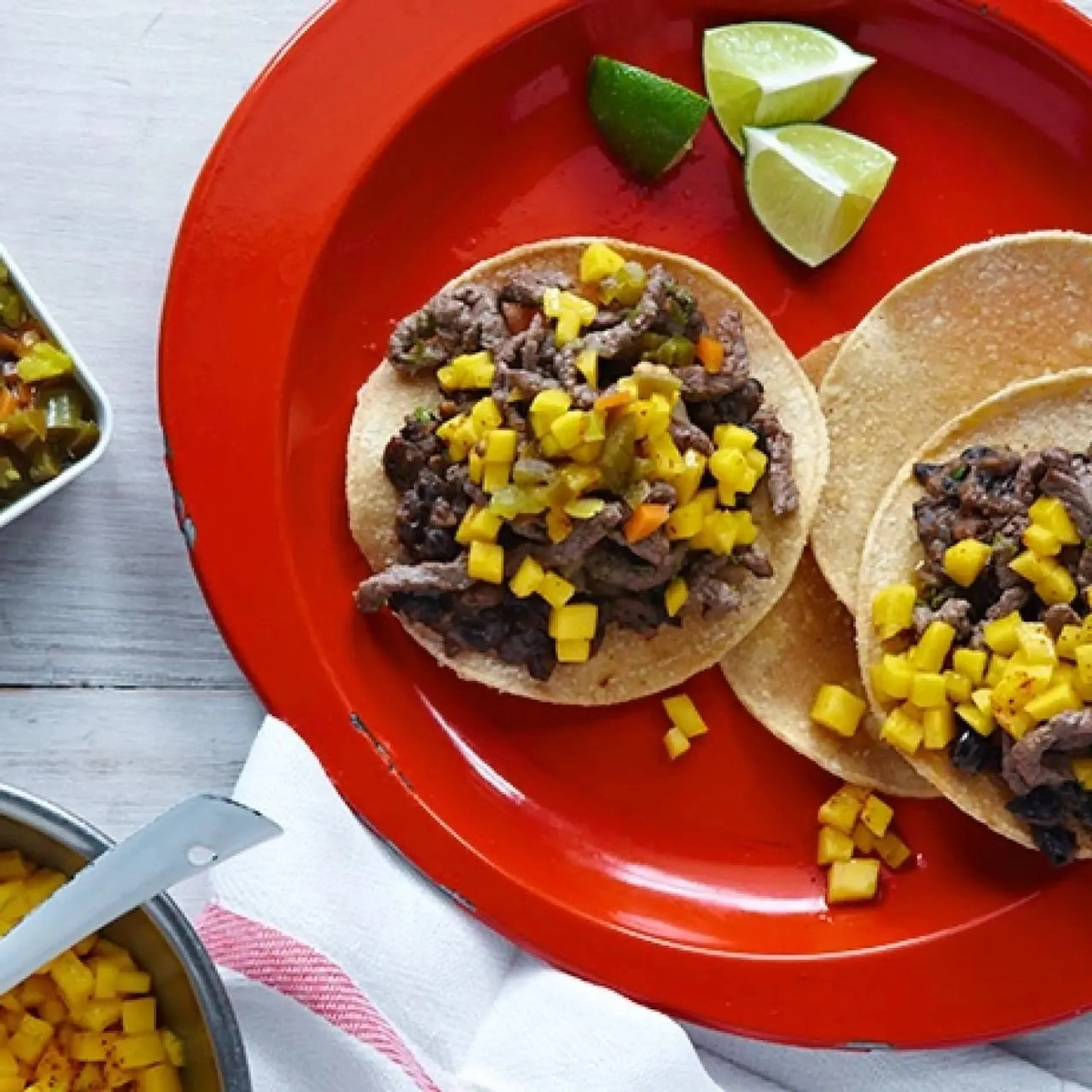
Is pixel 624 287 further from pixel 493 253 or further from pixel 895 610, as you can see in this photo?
pixel 895 610

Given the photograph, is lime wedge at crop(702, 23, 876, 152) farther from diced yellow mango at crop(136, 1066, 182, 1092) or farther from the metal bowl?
diced yellow mango at crop(136, 1066, 182, 1092)

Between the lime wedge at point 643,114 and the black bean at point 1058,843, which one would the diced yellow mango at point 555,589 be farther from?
the black bean at point 1058,843

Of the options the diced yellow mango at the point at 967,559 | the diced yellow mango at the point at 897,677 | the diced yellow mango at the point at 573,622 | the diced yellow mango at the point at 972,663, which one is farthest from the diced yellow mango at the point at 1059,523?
the diced yellow mango at the point at 573,622

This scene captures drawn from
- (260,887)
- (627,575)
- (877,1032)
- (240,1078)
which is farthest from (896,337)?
(240,1078)

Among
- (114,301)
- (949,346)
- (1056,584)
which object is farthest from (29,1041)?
(949,346)

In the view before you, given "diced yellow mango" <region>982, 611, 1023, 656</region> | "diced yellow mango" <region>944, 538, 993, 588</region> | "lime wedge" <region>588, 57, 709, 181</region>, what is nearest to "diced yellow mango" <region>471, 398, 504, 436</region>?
"lime wedge" <region>588, 57, 709, 181</region>

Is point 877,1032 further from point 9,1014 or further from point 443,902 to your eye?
point 9,1014
